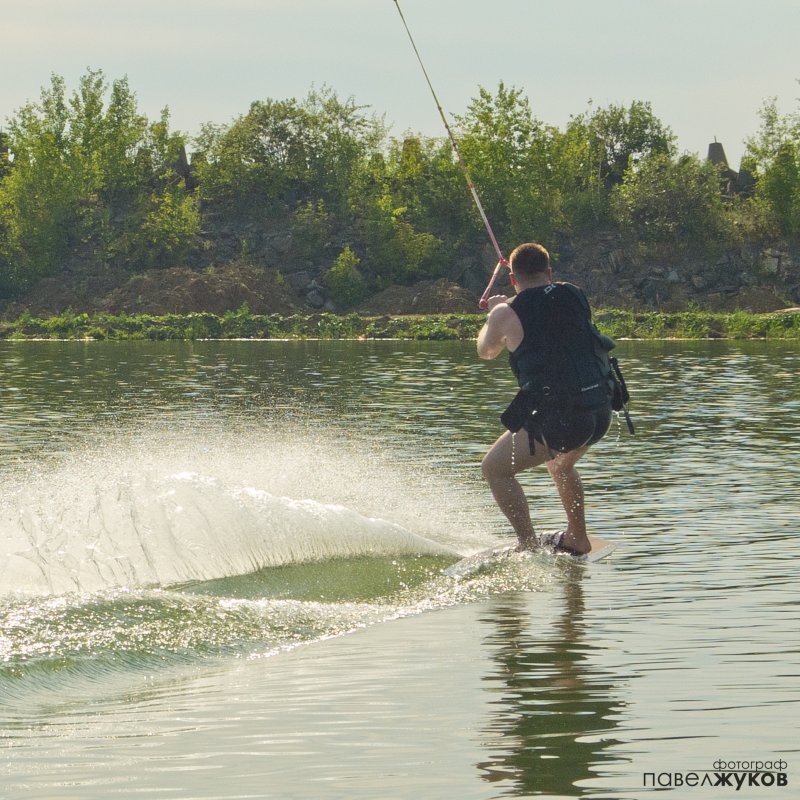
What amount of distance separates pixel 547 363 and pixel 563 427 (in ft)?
1.46

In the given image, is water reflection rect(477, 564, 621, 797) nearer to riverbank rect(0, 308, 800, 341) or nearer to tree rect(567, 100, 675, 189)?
riverbank rect(0, 308, 800, 341)

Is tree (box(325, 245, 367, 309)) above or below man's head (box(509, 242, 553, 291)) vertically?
above

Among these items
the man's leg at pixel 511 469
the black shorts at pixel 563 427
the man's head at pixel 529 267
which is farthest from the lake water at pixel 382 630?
the man's head at pixel 529 267

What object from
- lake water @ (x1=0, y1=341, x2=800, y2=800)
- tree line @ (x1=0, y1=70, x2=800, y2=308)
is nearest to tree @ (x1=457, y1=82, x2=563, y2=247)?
tree line @ (x1=0, y1=70, x2=800, y2=308)

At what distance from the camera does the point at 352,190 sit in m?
96.7

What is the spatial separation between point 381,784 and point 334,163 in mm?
93478

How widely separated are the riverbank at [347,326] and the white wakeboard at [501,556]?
5604 centimetres

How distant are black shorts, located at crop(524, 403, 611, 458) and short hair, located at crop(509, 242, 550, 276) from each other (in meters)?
0.98

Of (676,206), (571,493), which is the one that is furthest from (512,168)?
(571,493)

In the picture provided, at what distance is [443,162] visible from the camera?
94625 millimetres

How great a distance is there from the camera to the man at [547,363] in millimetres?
9961

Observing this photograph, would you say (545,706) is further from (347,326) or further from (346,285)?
(346,285)

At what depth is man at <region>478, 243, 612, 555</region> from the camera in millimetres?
9961

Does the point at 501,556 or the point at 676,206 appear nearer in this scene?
the point at 501,556
